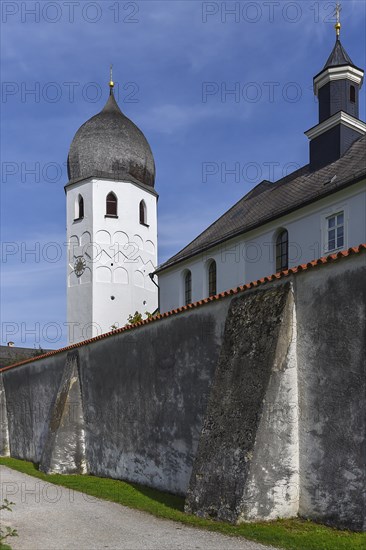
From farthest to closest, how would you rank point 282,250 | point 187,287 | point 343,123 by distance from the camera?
point 187,287 < point 343,123 < point 282,250

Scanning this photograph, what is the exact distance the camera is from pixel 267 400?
27.7 feet

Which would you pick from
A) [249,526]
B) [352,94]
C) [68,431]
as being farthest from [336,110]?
[249,526]

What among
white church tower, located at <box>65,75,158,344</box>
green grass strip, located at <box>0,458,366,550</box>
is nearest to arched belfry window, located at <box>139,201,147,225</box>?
white church tower, located at <box>65,75,158,344</box>

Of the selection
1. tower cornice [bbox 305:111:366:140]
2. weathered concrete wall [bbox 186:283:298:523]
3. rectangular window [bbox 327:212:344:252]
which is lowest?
weathered concrete wall [bbox 186:283:298:523]

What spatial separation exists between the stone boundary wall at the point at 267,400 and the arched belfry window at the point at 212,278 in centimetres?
1071

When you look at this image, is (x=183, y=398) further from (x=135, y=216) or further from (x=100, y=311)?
(x=135, y=216)

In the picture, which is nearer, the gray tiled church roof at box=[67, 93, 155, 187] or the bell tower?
the bell tower

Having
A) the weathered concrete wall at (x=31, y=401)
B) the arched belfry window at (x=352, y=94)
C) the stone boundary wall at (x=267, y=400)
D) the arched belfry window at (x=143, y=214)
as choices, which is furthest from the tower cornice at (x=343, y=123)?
the arched belfry window at (x=143, y=214)

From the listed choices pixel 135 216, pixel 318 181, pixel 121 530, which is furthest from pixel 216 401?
pixel 135 216

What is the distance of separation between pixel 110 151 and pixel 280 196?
16870 millimetres

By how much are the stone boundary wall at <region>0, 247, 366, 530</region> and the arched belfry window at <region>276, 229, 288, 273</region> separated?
797 cm

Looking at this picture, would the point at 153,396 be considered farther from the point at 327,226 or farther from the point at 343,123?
the point at 343,123

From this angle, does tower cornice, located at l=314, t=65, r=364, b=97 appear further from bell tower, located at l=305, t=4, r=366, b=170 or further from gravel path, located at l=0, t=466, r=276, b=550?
gravel path, located at l=0, t=466, r=276, b=550

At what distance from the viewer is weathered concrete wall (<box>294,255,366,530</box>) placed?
7.57 metres
